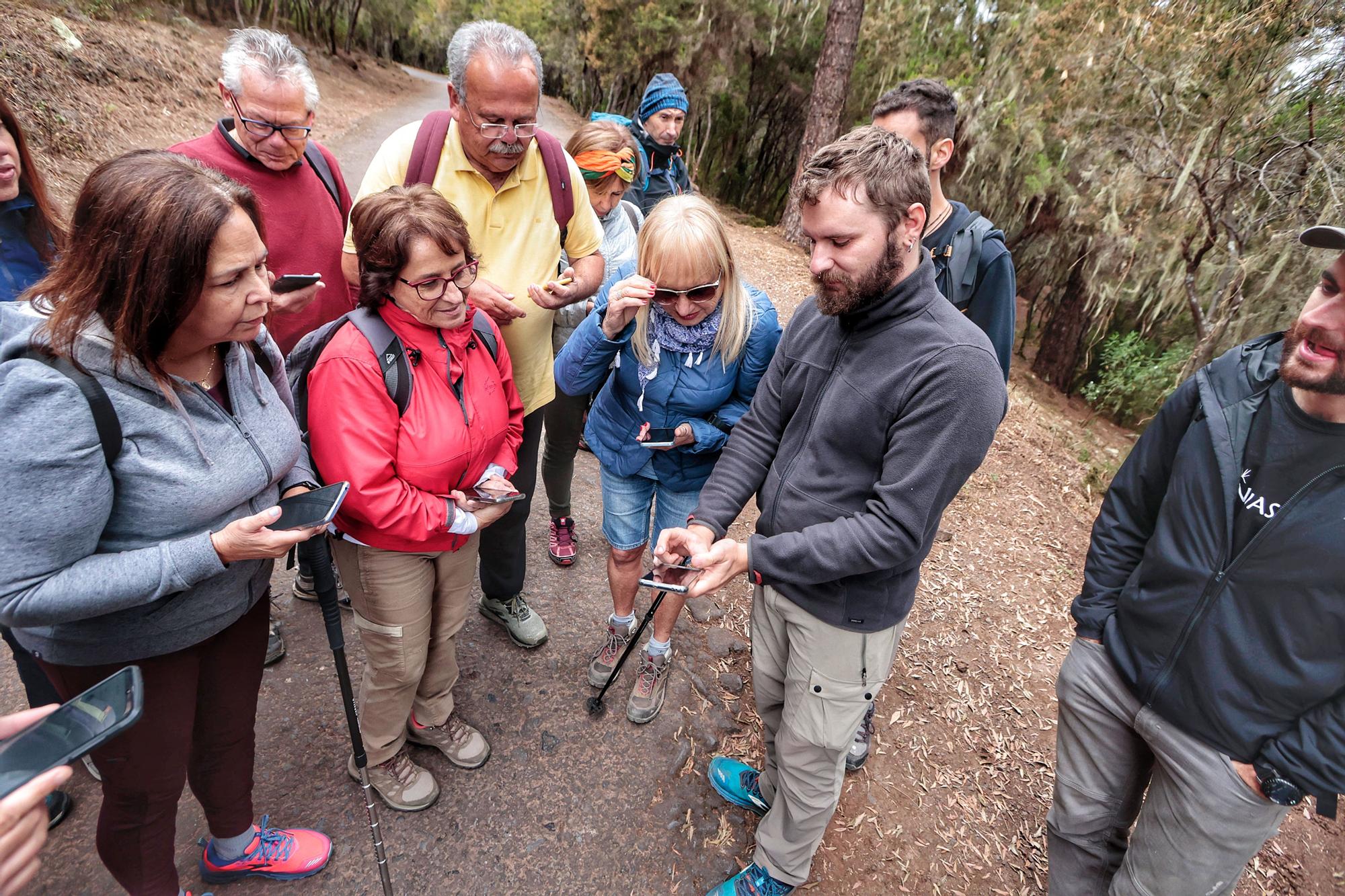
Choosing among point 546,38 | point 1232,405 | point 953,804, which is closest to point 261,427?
point 1232,405

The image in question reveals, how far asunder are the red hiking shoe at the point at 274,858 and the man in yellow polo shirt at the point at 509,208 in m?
1.36

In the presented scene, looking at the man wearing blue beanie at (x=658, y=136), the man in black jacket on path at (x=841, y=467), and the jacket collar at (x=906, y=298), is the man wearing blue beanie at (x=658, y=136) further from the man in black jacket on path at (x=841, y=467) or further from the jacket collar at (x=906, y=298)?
the jacket collar at (x=906, y=298)

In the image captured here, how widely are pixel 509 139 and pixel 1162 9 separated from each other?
31.4 ft

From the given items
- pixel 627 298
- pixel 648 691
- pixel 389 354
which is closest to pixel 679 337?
pixel 627 298

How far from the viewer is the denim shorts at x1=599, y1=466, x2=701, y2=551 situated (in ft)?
10.2

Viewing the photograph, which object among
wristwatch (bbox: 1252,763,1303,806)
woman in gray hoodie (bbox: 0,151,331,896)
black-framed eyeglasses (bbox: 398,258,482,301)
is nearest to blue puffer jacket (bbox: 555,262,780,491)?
black-framed eyeglasses (bbox: 398,258,482,301)

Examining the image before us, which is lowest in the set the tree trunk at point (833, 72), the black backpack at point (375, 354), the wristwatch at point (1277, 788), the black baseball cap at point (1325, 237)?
the wristwatch at point (1277, 788)

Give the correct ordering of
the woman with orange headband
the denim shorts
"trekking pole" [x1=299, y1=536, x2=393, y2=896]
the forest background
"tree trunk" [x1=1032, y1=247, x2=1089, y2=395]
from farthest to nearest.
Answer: "tree trunk" [x1=1032, y1=247, x2=1089, y2=395] → the forest background → the woman with orange headband → the denim shorts → "trekking pole" [x1=299, y1=536, x2=393, y2=896]

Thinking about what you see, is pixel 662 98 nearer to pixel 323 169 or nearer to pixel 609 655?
pixel 323 169

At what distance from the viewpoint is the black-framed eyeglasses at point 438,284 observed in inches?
85.0

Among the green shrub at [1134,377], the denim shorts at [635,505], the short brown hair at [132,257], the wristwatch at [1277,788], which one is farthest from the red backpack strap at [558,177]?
the green shrub at [1134,377]

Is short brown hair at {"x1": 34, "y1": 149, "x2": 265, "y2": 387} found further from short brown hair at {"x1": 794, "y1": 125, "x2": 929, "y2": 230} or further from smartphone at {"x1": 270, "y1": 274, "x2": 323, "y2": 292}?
short brown hair at {"x1": 794, "y1": 125, "x2": 929, "y2": 230}

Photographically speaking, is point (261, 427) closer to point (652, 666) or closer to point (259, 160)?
point (259, 160)

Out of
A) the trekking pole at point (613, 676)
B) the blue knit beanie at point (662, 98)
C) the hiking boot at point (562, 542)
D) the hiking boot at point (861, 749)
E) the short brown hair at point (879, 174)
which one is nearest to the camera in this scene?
the short brown hair at point (879, 174)
